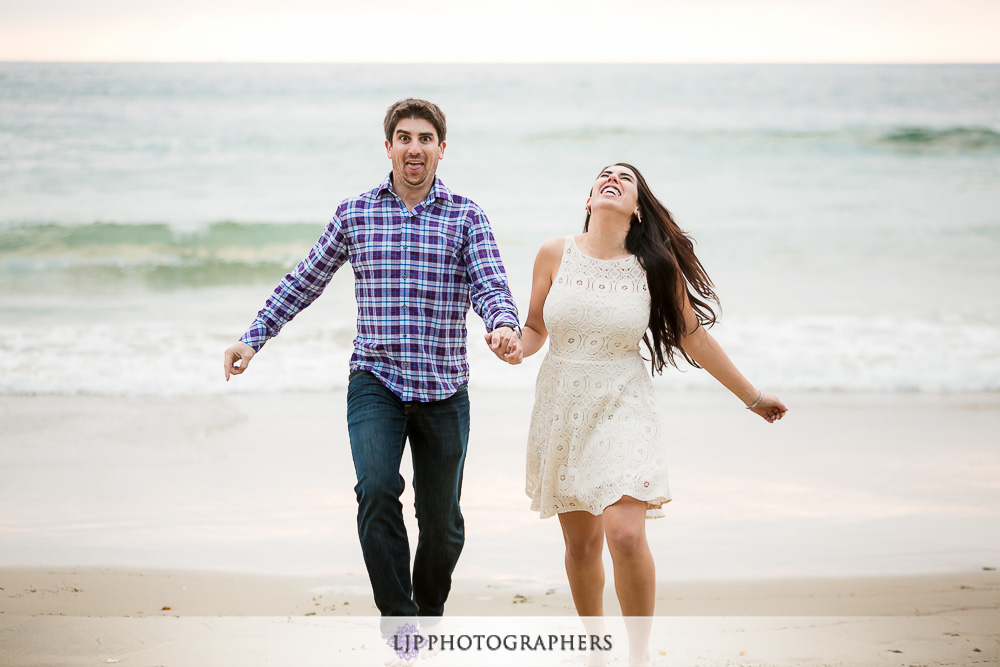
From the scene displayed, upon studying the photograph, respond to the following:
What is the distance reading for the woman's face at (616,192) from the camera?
3.35 meters

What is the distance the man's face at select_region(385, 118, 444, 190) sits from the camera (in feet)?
11.0

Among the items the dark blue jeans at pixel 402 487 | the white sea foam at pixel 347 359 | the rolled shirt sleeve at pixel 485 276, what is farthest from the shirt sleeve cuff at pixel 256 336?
the white sea foam at pixel 347 359

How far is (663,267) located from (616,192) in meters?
0.32

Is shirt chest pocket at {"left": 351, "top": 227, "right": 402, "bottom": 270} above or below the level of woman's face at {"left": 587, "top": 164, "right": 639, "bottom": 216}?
below

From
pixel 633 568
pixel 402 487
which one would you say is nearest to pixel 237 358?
pixel 402 487

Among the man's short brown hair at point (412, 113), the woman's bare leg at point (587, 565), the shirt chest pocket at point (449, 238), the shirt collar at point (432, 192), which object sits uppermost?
the man's short brown hair at point (412, 113)

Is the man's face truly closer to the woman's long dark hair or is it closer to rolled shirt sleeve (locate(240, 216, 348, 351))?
rolled shirt sleeve (locate(240, 216, 348, 351))

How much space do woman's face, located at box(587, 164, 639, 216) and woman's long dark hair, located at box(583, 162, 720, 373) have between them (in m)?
0.03

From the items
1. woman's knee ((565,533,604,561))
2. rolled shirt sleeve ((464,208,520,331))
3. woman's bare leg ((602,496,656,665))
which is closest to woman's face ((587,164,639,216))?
rolled shirt sleeve ((464,208,520,331))

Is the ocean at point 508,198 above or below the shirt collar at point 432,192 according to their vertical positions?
above

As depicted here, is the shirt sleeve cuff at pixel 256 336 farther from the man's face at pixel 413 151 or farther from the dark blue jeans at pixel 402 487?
the man's face at pixel 413 151

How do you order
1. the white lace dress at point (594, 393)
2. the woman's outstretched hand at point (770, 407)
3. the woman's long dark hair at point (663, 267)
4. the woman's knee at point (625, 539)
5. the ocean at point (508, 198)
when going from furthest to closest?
the ocean at point (508, 198) → the woman's outstretched hand at point (770, 407) → the woman's long dark hair at point (663, 267) → the white lace dress at point (594, 393) → the woman's knee at point (625, 539)

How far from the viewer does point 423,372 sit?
3.32 m

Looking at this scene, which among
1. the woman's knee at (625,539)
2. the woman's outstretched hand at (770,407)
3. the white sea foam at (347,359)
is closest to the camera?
the woman's knee at (625,539)
